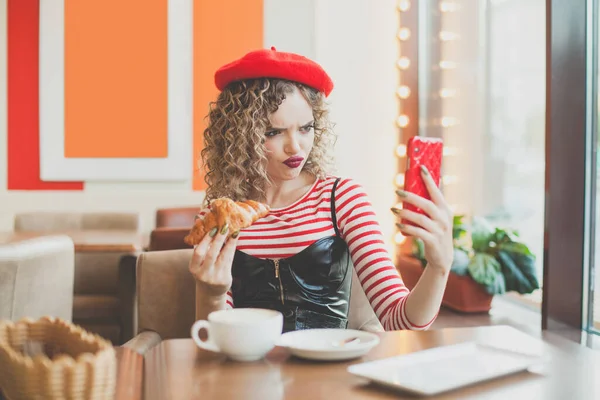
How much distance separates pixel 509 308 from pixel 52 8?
4.04 metres

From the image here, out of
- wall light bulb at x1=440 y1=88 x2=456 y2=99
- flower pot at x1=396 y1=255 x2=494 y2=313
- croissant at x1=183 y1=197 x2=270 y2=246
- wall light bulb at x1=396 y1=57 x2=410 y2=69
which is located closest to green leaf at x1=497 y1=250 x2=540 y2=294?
flower pot at x1=396 y1=255 x2=494 y2=313

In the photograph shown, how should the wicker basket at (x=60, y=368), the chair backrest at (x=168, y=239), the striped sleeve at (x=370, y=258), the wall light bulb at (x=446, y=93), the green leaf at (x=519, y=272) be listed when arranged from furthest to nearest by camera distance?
1. the wall light bulb at (x=446, y=93)
2. the green leaf at (x=519, y=272)
3. the chair backrest at (x=168, y=239)
4. the striped sleeve at (x=370, y=258)
5. the wicker basket at (x=60, y=368)

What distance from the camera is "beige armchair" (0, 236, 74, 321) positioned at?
1.61 m

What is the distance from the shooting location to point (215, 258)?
53.6 inches

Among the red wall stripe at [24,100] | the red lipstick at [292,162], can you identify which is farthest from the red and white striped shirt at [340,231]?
the red wall stripe at [24,100]

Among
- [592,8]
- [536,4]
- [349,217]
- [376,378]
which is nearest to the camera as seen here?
[376,378]

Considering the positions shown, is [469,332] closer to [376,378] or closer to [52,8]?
[376,378]

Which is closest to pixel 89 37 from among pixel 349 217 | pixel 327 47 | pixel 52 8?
pixel 52 8

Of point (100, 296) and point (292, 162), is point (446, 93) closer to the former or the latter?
point (100, 296)

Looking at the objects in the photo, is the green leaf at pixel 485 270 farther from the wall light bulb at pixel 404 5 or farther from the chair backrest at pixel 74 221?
the wall light bulb at pixel 404 5

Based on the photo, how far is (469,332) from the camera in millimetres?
1227

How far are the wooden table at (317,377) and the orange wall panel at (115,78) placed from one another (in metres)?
4.39

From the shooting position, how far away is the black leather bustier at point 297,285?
1621 mm

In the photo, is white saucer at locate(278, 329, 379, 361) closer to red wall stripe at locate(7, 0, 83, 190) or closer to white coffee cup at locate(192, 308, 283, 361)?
white coffee cup at locate(192, 308, 283, 361)
